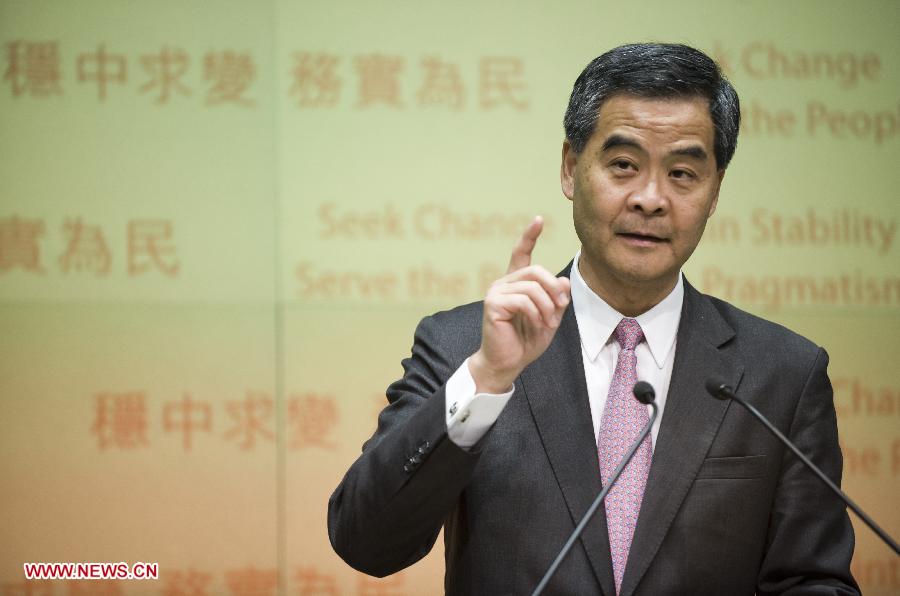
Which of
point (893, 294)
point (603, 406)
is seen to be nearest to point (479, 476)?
point (603, 406)

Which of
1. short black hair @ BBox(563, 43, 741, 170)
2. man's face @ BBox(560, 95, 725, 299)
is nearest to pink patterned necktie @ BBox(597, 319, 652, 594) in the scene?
→ man's face @ BBox(560, 95, 725, 299)

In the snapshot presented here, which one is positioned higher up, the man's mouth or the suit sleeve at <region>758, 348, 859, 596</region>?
the man's mouth

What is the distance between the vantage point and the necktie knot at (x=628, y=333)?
73.8 inches

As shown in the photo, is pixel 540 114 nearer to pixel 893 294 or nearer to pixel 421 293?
pixel 421 293

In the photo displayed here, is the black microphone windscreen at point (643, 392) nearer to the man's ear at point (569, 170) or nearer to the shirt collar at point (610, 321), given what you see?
the shirt collar at point (610, 321)

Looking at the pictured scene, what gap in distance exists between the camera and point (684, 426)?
1776 mm

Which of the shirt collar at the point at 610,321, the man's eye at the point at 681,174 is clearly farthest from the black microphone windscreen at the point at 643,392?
the man's eye at the point at 681,174

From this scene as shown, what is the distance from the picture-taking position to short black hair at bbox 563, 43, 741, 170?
1.85 meters

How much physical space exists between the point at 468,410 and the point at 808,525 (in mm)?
692

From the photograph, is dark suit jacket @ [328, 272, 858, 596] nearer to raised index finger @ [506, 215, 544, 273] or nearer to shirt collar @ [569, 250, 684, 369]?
shirt collar @ [569, 250, 684, 369]

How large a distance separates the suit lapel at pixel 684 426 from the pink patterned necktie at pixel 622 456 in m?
0.04

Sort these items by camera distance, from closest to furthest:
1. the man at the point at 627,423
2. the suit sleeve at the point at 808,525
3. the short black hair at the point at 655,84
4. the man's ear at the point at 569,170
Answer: the man at the point at 627,423, the suit sleeve at the point at 808,525, the short black hair at the point at 655,84, the man's ear at the point at 569,170

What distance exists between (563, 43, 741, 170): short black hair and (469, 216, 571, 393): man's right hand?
0.46 m

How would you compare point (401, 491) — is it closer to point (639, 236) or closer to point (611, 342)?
point (611, 342)
